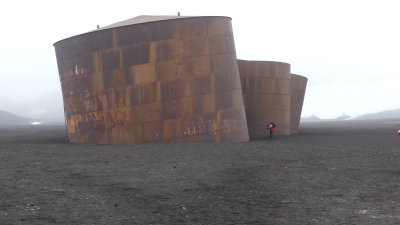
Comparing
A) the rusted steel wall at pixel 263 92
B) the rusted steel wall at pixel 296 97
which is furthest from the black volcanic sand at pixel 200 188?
the rusted steel wall at pixel 296 97

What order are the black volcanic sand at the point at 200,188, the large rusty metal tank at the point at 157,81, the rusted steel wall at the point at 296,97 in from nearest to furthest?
the black volcanic sand at the point at 200,188
the large rusty metal tank at the point at 157,81
the rusted steel wall at the point at 296,97

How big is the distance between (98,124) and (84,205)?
12.8 metres

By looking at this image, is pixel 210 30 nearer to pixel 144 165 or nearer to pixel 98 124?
pixel 98 124

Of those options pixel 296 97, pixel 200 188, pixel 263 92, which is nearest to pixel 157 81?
pixel 263 92

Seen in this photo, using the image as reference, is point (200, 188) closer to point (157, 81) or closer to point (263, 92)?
point (157, 81)

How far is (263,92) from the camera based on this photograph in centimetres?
2798

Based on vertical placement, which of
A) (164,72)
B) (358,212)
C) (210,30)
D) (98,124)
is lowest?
(358,212)

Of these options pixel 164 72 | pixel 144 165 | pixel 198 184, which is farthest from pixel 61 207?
pixel 164 72

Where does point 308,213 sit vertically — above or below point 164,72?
below

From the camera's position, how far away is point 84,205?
25.3 ft

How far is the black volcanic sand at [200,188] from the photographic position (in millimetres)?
7012

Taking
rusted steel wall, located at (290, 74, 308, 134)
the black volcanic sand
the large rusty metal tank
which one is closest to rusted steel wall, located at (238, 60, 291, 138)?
rusted steel wall, located at (290, 74, 308, 134)

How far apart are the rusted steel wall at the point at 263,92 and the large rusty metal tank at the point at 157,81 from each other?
6.98 meters

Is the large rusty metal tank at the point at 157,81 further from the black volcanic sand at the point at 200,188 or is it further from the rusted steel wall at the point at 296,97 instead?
the rusted steel wall at the point at 296,97
